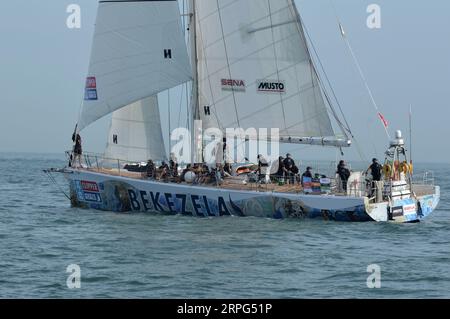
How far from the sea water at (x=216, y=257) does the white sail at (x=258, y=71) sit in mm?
5038

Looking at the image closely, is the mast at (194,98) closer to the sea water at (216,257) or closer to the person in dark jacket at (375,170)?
the sea water at (216,257)

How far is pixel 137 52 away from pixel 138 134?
3964 millimetres

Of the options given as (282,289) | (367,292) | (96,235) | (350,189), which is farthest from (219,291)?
(350,189)

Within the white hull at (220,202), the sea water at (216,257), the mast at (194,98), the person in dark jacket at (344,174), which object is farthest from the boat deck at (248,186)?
the mast at (194,98)

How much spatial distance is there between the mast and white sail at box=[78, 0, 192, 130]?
77 centimetres

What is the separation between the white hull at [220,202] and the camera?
31.2 meters

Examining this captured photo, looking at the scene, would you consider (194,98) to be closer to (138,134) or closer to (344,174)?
(138,134)

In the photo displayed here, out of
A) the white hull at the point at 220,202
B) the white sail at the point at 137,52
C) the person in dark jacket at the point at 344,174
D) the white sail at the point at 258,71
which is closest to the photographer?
the white hull at the point at 220,202

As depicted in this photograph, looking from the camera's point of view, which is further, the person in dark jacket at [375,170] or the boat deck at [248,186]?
the boat deck at [248,186]

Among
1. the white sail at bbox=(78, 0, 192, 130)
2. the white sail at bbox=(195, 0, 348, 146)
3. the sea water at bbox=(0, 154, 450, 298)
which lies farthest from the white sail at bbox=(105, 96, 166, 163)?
the sea water at bbox=(0, 154, 450, 298)

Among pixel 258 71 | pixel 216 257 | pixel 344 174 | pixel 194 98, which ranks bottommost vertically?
pixel 216 257

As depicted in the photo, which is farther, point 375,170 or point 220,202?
point 220,202

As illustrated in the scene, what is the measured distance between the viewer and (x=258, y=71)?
3547cm

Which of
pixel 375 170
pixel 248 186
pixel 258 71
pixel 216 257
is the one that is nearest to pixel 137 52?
pixel 258 71
